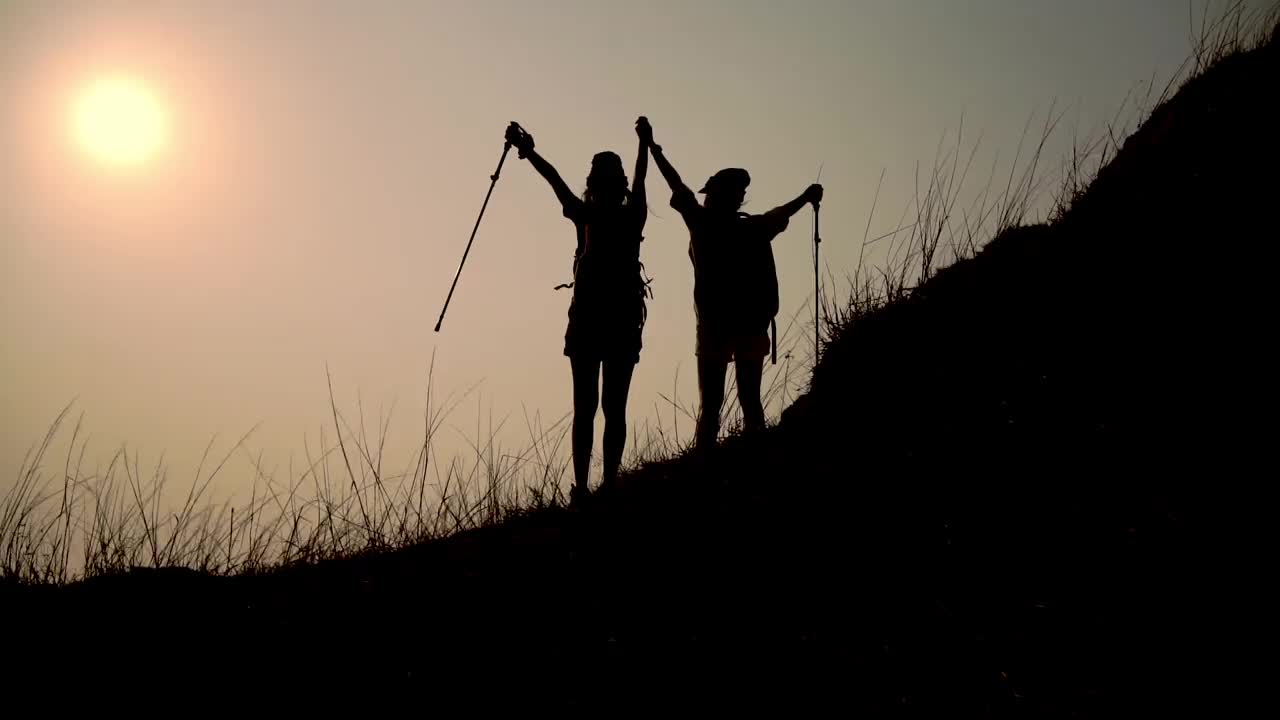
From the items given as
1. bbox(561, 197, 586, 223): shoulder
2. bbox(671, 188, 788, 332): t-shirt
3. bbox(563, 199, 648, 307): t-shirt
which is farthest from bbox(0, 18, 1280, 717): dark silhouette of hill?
bbox(561, 197, 586, 223): shoulder

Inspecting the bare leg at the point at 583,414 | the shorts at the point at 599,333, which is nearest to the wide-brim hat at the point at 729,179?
the shorts at the point at 599,333

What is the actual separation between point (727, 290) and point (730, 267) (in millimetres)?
139

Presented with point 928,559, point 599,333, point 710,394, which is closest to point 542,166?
point 599,333

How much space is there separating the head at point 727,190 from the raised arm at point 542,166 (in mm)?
958

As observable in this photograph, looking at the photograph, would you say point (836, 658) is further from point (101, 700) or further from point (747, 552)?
point (101, 700)

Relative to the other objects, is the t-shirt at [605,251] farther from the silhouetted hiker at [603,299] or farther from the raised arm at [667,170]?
the raised arm at [667,170]

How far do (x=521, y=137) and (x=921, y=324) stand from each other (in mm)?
2343

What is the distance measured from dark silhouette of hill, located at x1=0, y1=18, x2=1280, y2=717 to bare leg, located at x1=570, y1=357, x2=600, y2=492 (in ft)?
1.09

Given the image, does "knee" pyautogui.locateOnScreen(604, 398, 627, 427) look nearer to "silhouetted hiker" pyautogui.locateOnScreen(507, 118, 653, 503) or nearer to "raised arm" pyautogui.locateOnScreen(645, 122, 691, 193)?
"silhouetted hiker" pyautogui.locateOnScreen(507, 118, 653, 503)

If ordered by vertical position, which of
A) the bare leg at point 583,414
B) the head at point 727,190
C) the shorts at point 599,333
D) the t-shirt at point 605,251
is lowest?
the bare leg at point 583,414

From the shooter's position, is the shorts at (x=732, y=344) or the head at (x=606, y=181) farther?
the shorts at (x=732, y=344)

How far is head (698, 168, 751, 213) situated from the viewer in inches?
198

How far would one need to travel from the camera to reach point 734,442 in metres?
4.80

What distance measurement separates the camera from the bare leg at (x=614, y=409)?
4422mm
